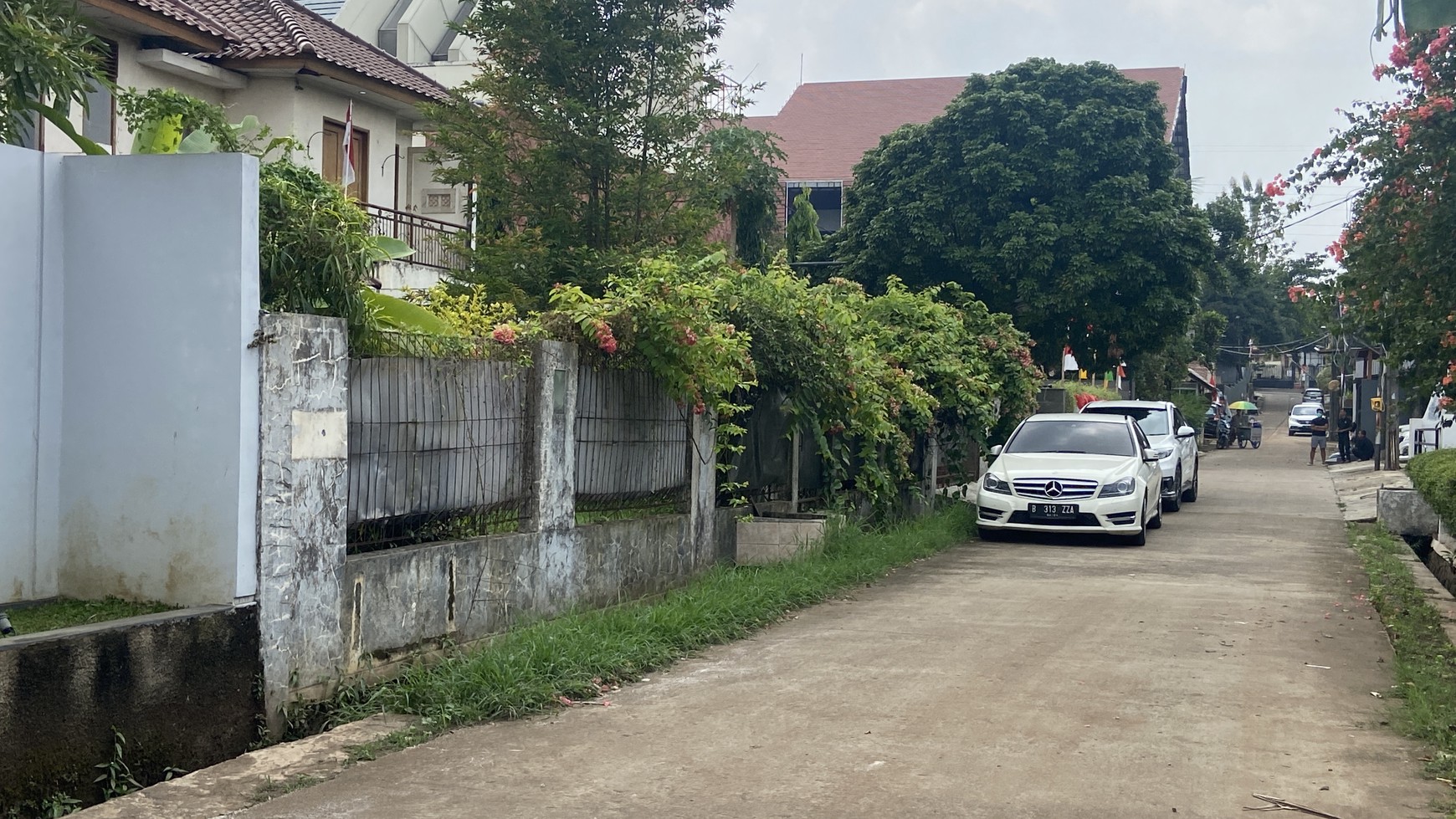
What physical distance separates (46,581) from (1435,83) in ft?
35.0

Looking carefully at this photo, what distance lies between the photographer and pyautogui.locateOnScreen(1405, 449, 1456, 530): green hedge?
13.9m

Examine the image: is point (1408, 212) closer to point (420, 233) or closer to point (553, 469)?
point (553, 469)

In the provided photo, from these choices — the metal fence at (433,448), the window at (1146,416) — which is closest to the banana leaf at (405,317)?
the metal fence at (433,448)

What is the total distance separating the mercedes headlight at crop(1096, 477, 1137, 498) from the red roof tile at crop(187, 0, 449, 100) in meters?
11.9

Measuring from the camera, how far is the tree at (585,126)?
13.0m

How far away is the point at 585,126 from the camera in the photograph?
13.1 metres

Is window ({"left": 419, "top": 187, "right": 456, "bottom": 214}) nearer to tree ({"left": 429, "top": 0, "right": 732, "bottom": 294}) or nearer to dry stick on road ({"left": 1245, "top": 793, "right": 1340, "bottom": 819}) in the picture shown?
tree ({"left": 429, "top": 0, "right": 732, "bottom": 294})

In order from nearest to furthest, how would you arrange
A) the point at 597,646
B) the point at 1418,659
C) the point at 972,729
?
1. the point at 972,729
2. the point at 597,646
3. the point at 1418,659

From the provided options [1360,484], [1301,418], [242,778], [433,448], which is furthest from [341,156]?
[1301,418]

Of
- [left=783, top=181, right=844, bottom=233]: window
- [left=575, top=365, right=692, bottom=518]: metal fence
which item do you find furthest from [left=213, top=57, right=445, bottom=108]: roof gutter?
[left=783, top=181, right=844, bottom=233]: window

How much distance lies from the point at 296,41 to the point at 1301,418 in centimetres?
6079

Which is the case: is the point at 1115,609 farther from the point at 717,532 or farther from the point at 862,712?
the point at 862,712

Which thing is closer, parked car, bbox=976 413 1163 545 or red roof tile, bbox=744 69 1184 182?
parked car, bbox=976 413 1163 545

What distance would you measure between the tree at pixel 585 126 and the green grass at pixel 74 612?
7.21 metres
